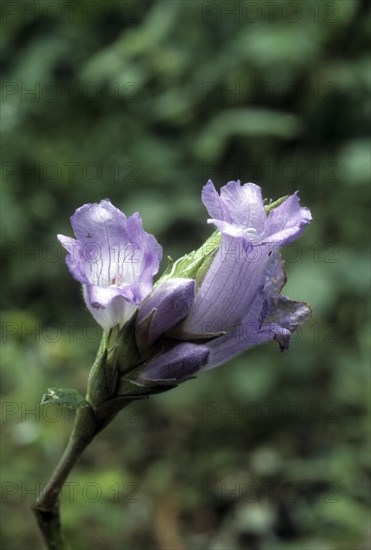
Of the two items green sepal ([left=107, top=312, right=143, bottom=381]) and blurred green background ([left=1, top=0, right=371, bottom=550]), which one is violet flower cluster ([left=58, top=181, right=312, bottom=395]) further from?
blurred green background ([left=1, top=0, right=371, bottom=550])

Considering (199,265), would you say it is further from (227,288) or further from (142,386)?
(142,386)

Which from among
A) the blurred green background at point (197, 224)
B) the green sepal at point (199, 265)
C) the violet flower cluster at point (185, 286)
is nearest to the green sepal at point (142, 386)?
the violet flower cluster at point (185, 286)

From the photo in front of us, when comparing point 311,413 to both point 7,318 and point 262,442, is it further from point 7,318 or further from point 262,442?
point 7,318

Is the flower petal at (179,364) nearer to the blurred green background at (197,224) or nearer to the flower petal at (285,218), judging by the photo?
the flower petal at (285,218)

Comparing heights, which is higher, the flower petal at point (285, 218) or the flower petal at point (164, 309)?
the flower petal at point (285, 218)

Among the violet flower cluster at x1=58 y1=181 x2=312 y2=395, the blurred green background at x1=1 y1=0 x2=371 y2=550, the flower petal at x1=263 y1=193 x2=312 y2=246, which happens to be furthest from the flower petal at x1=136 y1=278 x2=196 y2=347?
the blurred green background at x1=1 y1=0 x2=371 y2=550

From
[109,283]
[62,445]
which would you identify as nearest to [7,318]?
[62,445]

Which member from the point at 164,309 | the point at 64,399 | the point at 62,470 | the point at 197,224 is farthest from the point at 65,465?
the point at 197,224
